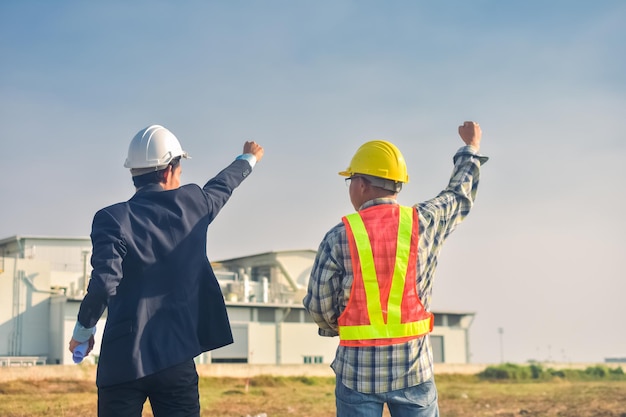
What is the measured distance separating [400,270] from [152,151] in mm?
1410

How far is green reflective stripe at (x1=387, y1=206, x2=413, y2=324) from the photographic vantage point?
3529mm

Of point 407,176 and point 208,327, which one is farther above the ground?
point 407,176

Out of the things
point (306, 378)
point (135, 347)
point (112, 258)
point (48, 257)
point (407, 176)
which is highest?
point (48, 257)

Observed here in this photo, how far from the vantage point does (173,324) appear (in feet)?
12.3

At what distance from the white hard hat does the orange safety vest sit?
103cm

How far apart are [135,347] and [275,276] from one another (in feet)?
141

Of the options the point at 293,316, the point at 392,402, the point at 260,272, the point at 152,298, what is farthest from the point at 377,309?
the point at 260,272

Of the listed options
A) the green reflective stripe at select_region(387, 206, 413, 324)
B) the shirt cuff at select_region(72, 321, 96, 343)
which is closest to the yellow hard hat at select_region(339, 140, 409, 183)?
the green reflective stripe at select_region(387, 206, 413, 324)

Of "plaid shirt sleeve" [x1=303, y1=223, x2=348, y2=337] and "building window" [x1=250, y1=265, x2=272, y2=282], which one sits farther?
"building window" [x1=250, y1=265, x2=272, y2=282]

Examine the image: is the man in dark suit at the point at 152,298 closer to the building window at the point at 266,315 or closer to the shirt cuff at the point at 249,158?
the shirt cuff at the point at 249,158

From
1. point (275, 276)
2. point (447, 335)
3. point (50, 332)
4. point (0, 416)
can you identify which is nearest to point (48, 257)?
point (50, 332)

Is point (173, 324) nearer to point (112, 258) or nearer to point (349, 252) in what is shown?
point (112, 258)

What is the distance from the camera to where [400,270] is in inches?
140

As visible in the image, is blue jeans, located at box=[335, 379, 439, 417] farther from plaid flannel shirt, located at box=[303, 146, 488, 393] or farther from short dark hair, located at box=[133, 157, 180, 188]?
short dark hair, located at box=[133, 157, 180, 188]
